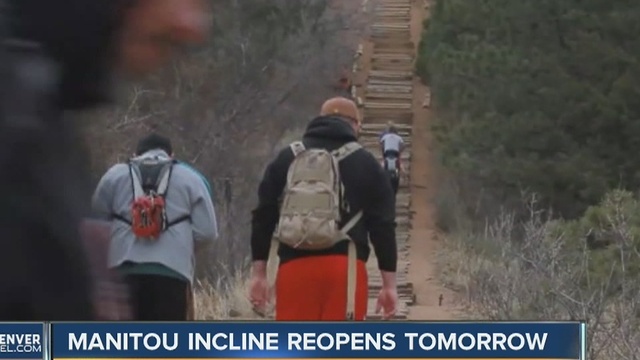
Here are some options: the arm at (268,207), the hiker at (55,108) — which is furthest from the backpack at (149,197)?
the hiker at (55,108)

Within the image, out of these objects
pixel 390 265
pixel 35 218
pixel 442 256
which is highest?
pixel 35 218

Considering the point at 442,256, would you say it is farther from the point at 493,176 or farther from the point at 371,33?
the point at 371,33

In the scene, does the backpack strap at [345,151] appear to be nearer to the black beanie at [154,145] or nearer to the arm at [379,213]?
the arm at [379,213]

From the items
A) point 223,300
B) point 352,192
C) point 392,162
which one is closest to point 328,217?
point 352,192

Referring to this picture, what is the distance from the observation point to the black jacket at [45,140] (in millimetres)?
1223

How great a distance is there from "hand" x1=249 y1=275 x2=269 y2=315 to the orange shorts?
0.46 ft

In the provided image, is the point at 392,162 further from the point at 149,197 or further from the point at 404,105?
the point at 149,197

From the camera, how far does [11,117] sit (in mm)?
1217

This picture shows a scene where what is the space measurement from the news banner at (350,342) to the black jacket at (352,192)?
1663 millimetres

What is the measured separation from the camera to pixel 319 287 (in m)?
5.00

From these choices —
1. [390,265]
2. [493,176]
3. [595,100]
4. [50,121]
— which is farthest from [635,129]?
[50,121]

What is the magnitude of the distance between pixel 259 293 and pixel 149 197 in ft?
1.68

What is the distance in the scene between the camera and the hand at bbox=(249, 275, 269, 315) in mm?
5250

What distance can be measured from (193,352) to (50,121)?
191cm
